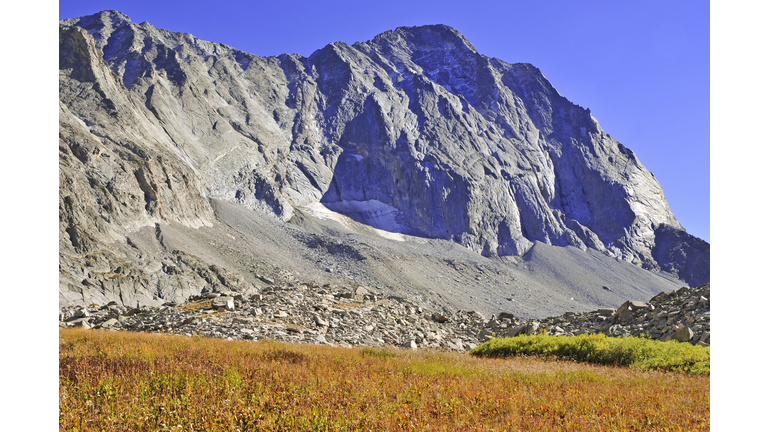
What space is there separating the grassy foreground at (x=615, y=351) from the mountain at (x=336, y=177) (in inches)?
1274

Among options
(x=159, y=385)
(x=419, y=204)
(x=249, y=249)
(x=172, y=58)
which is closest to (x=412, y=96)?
(x=419, y=204)

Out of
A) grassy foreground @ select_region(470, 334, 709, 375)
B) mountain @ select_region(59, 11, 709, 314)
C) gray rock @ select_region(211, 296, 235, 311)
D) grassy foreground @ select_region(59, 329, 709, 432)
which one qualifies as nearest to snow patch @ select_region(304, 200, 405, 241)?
mountain @ select_region(59, 11, 709, 314)

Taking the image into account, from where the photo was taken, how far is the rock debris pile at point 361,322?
14.8 m

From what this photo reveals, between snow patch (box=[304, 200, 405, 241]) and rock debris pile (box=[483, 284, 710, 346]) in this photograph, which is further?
snow patch (box=[304, 200, 405, 241])

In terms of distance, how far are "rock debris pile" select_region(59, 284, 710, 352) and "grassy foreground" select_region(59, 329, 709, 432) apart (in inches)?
286

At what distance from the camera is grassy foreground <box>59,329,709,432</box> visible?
4098mm

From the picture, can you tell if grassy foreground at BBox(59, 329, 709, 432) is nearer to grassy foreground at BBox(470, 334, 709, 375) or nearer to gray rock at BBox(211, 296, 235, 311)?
grassy foreground at BBox(470, 334, 709, 375)

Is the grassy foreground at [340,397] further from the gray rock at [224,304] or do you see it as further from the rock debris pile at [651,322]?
the gray rock at [224,304]

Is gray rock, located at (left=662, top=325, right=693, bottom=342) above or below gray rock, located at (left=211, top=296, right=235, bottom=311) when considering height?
below

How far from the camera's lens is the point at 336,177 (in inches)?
4311

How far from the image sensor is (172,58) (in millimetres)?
105000
